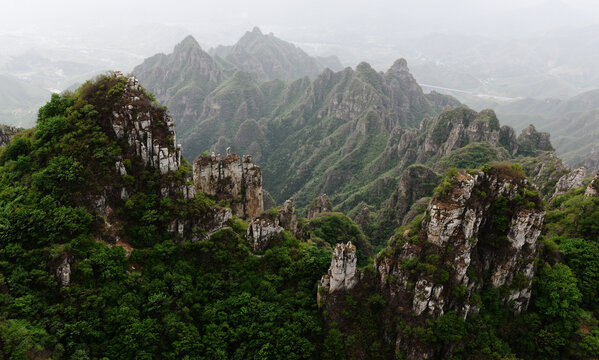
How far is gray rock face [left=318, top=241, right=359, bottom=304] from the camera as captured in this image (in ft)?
128

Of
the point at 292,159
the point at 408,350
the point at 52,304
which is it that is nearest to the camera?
the point at 52,304

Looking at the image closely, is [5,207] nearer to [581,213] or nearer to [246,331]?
[246,331]

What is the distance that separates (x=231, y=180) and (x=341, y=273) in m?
27.1

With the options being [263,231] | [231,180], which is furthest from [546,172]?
[231,180]

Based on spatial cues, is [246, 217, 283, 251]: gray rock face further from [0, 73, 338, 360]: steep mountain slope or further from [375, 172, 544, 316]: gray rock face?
[375, 172, 544, 316]: gray rock face

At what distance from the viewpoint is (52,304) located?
33.2 metres

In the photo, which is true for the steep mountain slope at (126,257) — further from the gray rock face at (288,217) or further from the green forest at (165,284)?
the gray rock face at (288,217)

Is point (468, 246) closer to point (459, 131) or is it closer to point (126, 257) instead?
point (126, 257)

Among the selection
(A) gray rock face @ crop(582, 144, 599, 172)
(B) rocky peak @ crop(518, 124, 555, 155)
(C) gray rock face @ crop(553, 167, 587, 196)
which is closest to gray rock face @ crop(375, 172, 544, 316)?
(C) gray rock face @ crop(553, 167, 587, 196)

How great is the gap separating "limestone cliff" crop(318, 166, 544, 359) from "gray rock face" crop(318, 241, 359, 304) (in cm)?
14

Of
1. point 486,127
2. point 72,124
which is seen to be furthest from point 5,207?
point 486,127

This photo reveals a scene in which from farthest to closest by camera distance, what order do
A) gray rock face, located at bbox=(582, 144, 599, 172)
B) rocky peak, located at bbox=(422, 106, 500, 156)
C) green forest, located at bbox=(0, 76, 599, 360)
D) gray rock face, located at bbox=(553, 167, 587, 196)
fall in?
gray rock face, located at bbox=(582, 144, 599, 172), rocky peak, located at bbox=(422, 106, 500, 156), gray rock face, located at bbox=(553, 167, 587, 196), green forest, located at bbox=(0, 76, 599, 360)

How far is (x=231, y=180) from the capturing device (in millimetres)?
59125

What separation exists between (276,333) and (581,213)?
1667 inches
